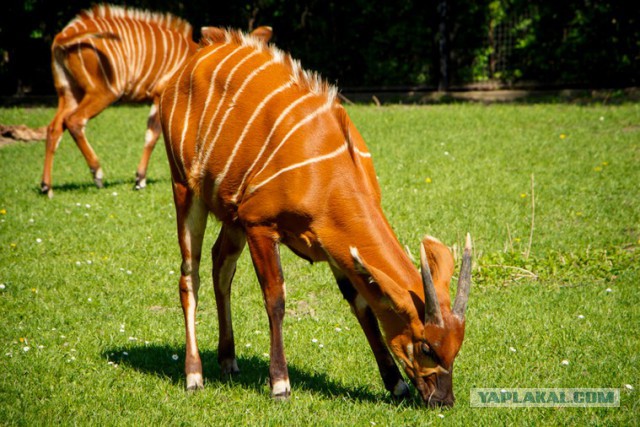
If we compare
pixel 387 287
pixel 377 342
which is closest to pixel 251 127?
pixel 387 287

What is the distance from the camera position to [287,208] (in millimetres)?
4773

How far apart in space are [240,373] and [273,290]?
874mm

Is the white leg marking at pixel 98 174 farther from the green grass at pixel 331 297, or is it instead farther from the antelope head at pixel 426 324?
the antelope head at pixel 426 324

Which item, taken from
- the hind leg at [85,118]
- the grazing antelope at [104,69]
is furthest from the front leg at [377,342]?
the hind leg at [85,118]

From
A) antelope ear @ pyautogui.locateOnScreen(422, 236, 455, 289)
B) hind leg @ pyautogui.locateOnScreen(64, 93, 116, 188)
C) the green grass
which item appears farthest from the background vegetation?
antelope ear @ pyautogui.locateOnScreen(422, 236, 455, 289)

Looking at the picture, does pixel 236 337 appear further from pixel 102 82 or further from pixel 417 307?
pixel 102 82

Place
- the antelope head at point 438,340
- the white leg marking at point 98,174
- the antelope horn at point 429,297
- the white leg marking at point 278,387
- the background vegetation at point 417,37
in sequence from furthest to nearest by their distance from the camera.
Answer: the background vegetation at point 417,37
the white leg marking at point 98,174
the white leg marking at point 278,387
the antelope head at point 438,340
the antelope horn at point 429,297

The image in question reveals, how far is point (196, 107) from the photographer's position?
5492mm

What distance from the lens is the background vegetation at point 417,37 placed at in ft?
54.6

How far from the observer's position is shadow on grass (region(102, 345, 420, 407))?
16.7ft

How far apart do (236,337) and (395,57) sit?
43.6 ft

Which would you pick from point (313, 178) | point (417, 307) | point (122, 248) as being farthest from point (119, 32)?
point (417, 307)

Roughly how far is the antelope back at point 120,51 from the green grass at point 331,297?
139 centimetres

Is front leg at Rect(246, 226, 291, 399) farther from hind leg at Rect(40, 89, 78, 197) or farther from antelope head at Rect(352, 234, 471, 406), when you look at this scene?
hind leg at Rect(40, 89, 78, 197)
